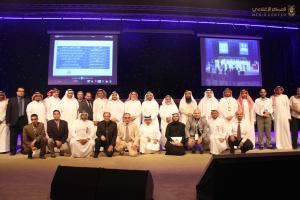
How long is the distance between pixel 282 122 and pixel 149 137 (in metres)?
3.29

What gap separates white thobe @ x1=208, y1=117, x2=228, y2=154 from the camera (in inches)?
243

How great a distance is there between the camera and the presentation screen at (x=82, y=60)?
26.9ft

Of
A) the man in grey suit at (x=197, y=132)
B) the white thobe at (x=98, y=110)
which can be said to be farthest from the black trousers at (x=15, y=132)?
the man in grey suit at (x=197, y=132)

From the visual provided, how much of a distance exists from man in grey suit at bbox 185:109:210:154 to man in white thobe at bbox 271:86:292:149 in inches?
74.1

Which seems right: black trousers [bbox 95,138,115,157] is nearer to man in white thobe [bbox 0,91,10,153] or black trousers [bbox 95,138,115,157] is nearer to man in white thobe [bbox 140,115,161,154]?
man in white thobe [bbox 140,115,161,154]

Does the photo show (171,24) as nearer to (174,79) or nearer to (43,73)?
(174,79)

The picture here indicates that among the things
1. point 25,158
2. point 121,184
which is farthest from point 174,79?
point 121,184

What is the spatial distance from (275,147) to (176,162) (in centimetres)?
317

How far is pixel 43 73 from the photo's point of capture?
8.56 metres

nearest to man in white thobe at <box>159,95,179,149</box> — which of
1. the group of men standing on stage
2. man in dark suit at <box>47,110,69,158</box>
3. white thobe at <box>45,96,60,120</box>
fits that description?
the group of men standing on stage

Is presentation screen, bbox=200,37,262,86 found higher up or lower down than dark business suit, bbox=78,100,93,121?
higher up

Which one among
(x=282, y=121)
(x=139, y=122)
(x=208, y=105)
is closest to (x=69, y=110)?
(x=139, y=122)

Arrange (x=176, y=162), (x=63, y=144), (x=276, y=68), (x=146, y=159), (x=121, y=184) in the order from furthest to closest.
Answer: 1. (x=276, y=68)
2. (x=63, y=144)
3. (x=146, y=159)
4. (x=176, y=162)
5. (x=121, y=184)

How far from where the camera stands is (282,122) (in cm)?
695
